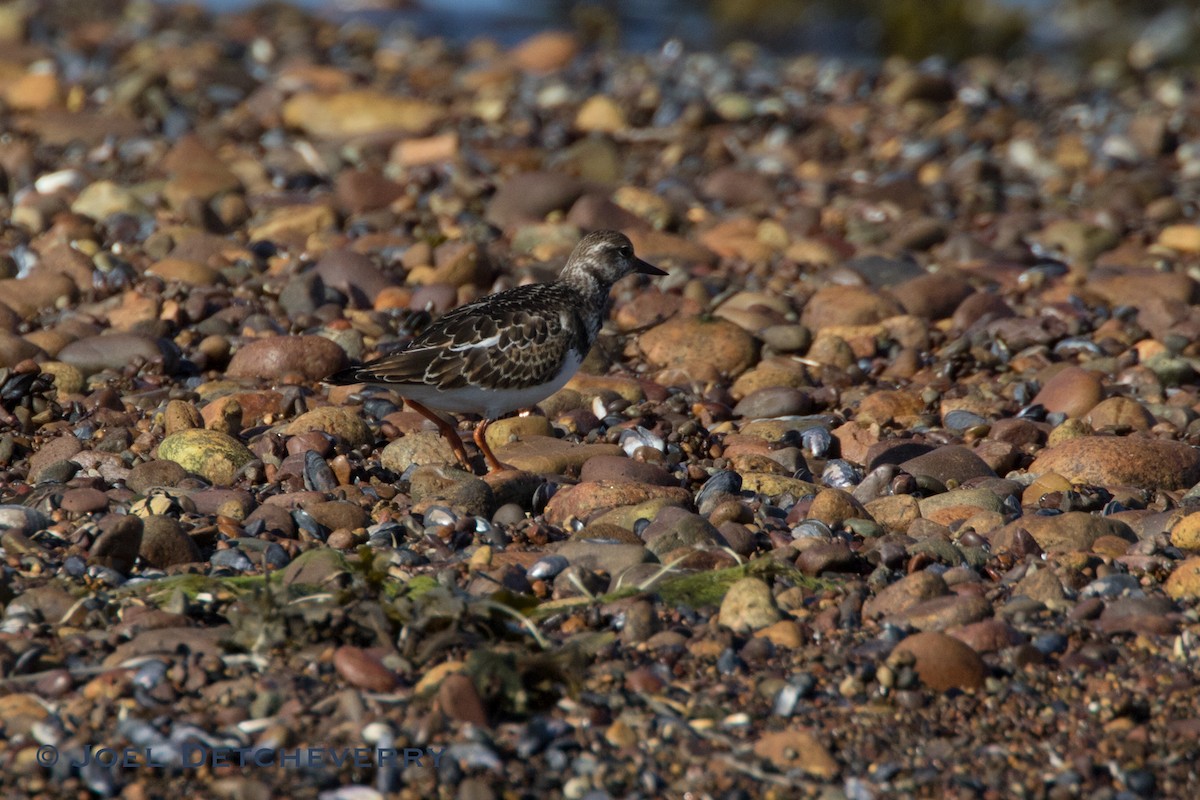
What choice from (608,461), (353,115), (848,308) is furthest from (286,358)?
(353,115)

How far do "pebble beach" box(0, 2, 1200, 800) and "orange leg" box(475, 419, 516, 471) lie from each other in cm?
19

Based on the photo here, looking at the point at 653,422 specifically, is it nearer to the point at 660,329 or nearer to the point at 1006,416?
the point at 660,329

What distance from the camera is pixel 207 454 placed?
6137mm

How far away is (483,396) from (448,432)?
0.29m

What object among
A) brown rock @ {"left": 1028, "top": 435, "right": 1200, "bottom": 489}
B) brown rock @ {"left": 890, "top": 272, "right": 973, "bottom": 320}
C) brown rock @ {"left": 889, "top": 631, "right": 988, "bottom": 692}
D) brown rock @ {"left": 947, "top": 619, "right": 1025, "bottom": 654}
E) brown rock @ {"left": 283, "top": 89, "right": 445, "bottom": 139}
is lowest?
brown rock @ {"left": 283, "top": 89, "right": 445, "bottom": 139}

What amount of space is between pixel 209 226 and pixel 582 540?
5412mm

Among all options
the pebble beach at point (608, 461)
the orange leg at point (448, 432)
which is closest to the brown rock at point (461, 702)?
the pebble beach at point (608, 461)

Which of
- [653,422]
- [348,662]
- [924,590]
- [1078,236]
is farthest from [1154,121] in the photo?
[348,662]

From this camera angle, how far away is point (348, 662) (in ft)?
13.8

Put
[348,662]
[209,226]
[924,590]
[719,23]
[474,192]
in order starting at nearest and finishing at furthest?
[348,662], [924,590], [209,226], [474,192], [719,23]

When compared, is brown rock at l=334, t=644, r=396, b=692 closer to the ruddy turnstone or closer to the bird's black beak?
the ruddy turnstone

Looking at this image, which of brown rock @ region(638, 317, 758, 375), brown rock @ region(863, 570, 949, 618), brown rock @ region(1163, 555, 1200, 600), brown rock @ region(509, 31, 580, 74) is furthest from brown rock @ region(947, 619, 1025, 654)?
brown rock @ region(509, 31, 580, 74)

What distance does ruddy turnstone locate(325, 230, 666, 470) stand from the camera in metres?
6.23

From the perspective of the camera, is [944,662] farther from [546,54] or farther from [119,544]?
[546,54]
